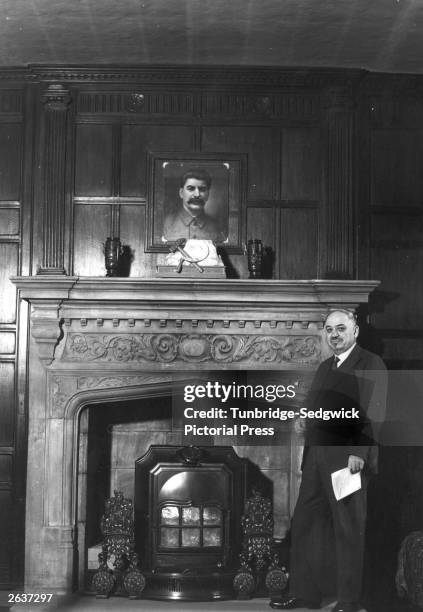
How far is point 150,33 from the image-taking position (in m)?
3.86

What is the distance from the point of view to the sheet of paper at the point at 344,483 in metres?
3.84

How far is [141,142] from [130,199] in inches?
10.9

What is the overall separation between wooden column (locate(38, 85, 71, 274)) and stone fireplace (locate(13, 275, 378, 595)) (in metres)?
0.30

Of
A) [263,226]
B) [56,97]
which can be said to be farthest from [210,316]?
[56,97]

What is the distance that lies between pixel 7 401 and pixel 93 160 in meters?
1.19

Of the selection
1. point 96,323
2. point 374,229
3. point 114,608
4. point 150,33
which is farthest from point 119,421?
point 150,33

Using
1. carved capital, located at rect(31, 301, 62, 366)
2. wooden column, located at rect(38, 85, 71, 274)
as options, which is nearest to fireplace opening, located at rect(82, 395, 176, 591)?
carved capital, located at rect(31, 301, 62, 366)

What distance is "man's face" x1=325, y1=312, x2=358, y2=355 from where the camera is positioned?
396cm

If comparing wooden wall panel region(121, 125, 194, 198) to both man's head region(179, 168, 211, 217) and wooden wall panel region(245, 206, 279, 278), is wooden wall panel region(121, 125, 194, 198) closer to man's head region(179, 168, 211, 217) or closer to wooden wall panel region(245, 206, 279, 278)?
man's head region(179, 168, 211, 217)

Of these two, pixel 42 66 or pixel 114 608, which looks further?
pixel 42 66

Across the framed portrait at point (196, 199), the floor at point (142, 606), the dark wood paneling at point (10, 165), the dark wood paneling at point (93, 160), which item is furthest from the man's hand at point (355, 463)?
the dark wood paneling at point (10, 165)

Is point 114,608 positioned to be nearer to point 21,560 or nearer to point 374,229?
point 21,560

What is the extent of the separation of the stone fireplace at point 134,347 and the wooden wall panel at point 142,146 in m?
0.58

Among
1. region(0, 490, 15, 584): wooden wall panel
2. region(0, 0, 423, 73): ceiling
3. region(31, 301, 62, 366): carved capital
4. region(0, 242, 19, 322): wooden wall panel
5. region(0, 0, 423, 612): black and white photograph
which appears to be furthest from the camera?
region(0, 242, 19, 322): wooden wall panel
